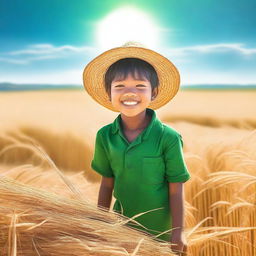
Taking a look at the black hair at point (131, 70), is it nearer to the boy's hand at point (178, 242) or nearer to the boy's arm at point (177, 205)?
the boy's arm at point (177, 205)

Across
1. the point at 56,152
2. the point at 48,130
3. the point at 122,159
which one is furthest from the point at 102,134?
the point at 48,130

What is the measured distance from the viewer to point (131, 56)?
1.30 metres

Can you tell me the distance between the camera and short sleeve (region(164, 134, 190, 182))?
4.09 ft

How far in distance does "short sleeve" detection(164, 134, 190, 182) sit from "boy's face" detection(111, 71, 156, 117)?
0.13 meters

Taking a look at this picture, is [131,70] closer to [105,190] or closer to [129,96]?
[129,96]

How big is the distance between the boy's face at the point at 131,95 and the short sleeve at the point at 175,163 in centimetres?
13

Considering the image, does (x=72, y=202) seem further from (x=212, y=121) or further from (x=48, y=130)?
(x=212, y=121)

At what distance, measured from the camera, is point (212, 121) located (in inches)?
147

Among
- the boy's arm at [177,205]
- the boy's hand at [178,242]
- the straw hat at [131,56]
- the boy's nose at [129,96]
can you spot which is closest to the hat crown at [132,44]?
the straw hat at [131,56]

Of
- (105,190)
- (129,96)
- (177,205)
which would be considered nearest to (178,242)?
(177,205)

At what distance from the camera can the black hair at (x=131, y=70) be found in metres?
1.27

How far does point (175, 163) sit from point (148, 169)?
8 centimetres

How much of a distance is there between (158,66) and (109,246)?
632mm

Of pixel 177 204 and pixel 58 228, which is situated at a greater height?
pixel 177 204
